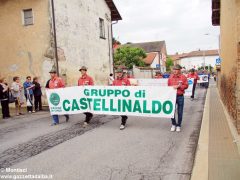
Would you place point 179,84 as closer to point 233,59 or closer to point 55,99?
point 233,59

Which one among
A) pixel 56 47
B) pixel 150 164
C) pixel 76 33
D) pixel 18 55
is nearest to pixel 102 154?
pixel 150 164

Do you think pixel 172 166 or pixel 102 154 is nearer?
pixel 172 166

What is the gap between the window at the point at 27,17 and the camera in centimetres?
1667

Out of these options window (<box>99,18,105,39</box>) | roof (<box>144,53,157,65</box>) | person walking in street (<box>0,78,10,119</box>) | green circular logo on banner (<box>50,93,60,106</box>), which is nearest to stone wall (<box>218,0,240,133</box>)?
green circular logo on banner (<box>50,93,60,106</box>)

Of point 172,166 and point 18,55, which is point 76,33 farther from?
point 172,166

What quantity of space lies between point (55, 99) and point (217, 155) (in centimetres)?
616

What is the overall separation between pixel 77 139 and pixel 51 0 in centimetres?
1055

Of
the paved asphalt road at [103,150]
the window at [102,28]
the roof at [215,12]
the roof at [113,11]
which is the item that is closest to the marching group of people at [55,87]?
the paved asphalt road at [103,150]

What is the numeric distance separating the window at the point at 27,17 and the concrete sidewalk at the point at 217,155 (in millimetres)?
11475

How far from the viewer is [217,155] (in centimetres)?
609

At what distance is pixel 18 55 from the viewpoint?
16.8m

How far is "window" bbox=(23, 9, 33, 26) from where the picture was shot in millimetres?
16672

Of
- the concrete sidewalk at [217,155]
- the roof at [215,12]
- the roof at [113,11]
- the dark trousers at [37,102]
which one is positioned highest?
the roof at [113,11]

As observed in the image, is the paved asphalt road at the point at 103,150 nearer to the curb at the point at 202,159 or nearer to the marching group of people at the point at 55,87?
the curb at the point at 202,159
